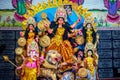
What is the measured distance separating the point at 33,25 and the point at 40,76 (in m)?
0.58

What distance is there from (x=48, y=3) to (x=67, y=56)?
0.65 meters

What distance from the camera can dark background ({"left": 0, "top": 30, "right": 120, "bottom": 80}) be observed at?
11.0 feet

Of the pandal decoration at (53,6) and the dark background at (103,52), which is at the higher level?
the pandal decoration at (53,6)

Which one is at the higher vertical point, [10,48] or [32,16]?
[32,16]

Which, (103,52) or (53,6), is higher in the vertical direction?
(53,6)

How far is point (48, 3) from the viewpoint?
3426 mm

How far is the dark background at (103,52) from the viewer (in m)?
3.37

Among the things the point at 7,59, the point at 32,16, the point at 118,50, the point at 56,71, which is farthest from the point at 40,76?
the point at 118,50

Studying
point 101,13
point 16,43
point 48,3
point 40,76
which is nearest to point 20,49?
point 16,43

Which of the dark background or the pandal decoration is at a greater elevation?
the pandal decoration

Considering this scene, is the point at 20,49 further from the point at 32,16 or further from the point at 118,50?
the point at 118,50

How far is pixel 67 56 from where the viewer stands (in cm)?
335

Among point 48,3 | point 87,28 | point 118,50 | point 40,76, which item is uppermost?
point 48,3

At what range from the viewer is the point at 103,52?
343 cm
